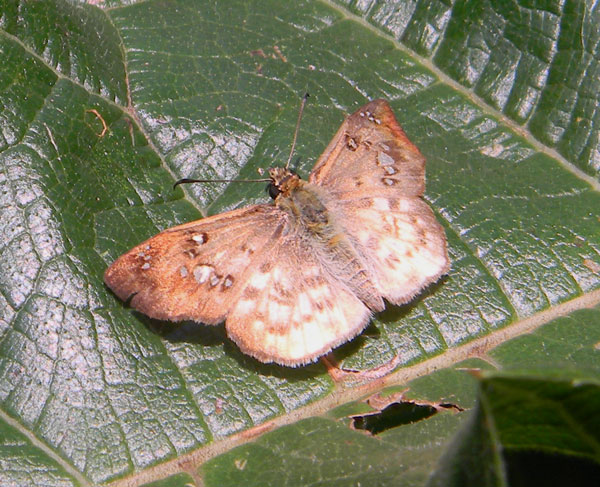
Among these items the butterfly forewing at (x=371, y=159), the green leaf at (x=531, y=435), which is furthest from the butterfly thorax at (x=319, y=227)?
the green leaf at (x=531, y=435)

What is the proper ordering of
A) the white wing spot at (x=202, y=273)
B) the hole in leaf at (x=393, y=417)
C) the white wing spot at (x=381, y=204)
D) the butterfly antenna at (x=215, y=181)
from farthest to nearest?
1. the white wing spot at (x=381, y=204)
2. the butterfly antenna at (x=215, y=181)
3. the white wing spot at (x=202, y=273)
4. the hole in leaf at (x=393, y=417)

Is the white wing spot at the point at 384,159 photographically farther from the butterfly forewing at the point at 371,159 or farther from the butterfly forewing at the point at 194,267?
the butterfly forewing at the point at 194,267

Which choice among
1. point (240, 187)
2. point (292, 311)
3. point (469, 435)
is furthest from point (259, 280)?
point (469, 435)

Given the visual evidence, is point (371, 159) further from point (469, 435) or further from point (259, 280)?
point (469, 435)

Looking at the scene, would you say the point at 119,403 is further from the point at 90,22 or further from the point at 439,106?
the point at 439,106

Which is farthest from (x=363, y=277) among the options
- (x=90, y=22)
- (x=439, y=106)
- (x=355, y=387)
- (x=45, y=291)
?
(x=90, y=22)

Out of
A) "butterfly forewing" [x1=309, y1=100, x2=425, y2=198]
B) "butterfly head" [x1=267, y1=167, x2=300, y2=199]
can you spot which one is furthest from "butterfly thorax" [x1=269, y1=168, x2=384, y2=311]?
"butterfly forewing" [x1=309, y1=100, x2=425, y2=198]
